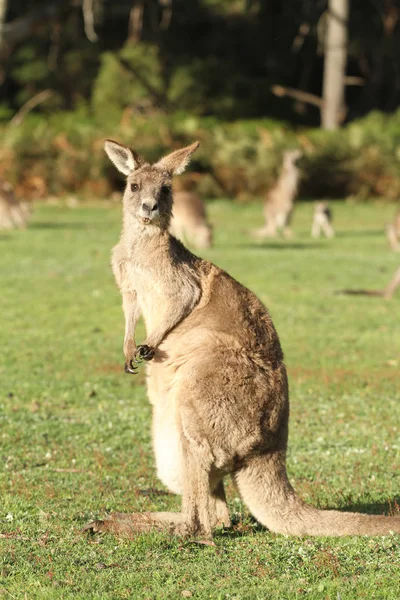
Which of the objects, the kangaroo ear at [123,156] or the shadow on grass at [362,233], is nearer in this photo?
the kangaroo ear at [123,156]

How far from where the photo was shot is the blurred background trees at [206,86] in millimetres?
23656

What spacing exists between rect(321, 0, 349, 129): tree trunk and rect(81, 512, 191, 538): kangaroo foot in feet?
76.1

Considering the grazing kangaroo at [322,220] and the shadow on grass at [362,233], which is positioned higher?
the grazing kangaroo at [322,220]

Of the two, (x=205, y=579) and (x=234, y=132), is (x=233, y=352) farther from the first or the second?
(x=234, y=132)

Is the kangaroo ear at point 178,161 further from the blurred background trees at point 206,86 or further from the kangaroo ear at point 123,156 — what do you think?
the blurred background trees at point 206,86

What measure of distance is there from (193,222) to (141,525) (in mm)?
12064

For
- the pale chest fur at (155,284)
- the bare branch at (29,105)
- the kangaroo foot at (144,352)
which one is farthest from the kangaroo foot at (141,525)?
the bare branch at (29,105)

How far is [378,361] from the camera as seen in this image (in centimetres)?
853

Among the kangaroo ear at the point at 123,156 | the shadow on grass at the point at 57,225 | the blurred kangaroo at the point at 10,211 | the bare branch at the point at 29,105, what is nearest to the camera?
the kangaroo ear at the point at 123,156

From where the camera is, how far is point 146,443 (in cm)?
609

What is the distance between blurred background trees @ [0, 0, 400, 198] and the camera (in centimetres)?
2366

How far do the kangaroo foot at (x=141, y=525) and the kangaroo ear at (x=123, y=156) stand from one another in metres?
1.57

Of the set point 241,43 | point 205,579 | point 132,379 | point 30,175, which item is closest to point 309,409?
point 132,379

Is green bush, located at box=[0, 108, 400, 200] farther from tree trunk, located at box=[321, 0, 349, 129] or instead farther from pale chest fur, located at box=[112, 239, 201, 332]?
pale chest fur, located at box=[112, 239, 201, 332]
